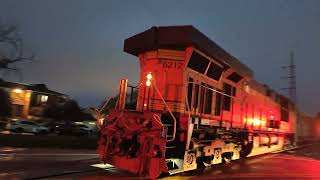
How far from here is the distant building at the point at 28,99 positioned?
A: 48.6m

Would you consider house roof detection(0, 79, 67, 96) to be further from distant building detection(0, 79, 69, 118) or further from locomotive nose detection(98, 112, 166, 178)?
locomotive nose detection(98, 112, 166, 178)

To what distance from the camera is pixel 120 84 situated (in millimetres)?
11125

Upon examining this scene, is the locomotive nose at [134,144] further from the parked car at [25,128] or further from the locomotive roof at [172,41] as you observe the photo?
the parked car at [25,128]

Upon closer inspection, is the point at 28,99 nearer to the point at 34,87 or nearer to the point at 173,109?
the point at 34,87

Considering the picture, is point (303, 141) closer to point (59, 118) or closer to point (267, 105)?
point (267, 105)

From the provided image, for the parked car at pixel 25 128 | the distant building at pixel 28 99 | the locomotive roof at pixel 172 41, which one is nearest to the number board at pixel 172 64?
the locomotive roof at pixel 172 41

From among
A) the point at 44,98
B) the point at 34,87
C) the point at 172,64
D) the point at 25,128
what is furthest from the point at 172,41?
the point at 34,87

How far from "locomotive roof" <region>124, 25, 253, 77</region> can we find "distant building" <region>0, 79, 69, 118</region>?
122 feet

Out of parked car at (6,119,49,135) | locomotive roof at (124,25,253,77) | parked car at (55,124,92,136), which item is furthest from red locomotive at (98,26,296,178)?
parked car at (6,119,49,135)

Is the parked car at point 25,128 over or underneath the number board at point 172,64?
underneath

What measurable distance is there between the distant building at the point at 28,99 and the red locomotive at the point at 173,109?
120 feet

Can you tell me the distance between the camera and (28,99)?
5025 centimetres

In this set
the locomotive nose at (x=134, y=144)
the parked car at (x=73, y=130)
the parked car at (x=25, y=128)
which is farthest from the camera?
the parked car at (x=73, y=130)

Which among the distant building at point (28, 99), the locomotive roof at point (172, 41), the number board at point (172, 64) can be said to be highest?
the distant building at point (28, 99)
